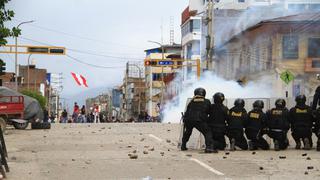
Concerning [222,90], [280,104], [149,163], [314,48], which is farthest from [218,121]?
[314,48]

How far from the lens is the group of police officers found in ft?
54.2

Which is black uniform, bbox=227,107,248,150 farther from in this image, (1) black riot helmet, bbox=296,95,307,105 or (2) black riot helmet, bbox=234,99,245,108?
(1) black riot helmet, bbox=296,95,307,105

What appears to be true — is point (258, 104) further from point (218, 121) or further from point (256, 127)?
point (218, 121)

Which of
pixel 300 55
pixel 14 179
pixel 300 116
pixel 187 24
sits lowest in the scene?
pixel 14 179

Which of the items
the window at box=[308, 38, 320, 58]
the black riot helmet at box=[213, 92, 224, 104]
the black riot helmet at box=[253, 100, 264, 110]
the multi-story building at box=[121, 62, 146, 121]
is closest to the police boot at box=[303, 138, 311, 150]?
the black riot helmet at box=[253, 100, 264, 110]

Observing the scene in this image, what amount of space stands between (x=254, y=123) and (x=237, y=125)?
0.49 meters

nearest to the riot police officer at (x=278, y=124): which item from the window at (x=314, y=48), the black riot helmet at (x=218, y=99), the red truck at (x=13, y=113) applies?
the black riot helmet at (x=218, y=99)

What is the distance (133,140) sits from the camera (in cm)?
2094

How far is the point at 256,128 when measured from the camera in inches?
656

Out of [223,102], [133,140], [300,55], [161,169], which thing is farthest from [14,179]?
[300,55]

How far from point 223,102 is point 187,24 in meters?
76.4

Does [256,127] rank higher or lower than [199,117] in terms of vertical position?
lower

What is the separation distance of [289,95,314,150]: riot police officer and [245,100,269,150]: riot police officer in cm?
79

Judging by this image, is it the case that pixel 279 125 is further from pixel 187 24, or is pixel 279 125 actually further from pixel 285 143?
pixel 187 24
